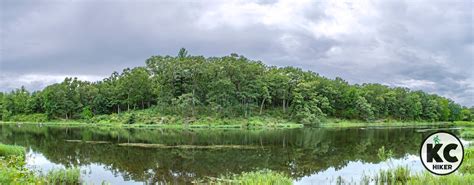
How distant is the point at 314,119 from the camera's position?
78375 millimetres

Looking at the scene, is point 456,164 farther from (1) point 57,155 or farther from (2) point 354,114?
(2) point 354,114

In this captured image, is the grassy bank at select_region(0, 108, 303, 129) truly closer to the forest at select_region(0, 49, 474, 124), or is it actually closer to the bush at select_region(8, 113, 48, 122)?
the forest at select_region(0, 49, 474, 124)

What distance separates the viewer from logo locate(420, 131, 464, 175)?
19.5ft

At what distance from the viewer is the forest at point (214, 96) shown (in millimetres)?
77312

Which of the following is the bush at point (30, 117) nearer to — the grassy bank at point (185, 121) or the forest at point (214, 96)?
the forest at point (214, 96)

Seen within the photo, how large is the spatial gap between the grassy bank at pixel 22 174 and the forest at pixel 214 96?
54028 millimetres

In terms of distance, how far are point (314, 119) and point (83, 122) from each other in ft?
162

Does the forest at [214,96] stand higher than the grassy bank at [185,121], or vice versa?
the forest at [214,96]

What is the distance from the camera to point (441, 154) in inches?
241

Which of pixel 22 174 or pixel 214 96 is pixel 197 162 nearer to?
pixel 22 174

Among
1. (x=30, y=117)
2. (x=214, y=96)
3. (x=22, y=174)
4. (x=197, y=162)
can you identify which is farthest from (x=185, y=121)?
(x=22, y=174)

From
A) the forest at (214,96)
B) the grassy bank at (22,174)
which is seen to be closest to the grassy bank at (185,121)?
the forest at (214,96)

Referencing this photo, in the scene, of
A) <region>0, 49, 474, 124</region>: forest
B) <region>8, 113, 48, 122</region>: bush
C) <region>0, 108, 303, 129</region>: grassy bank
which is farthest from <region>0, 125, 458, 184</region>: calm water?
<region>8, 113, 48, 122</region>: bush

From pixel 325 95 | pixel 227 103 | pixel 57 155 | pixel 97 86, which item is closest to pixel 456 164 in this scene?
pixel 57 155
